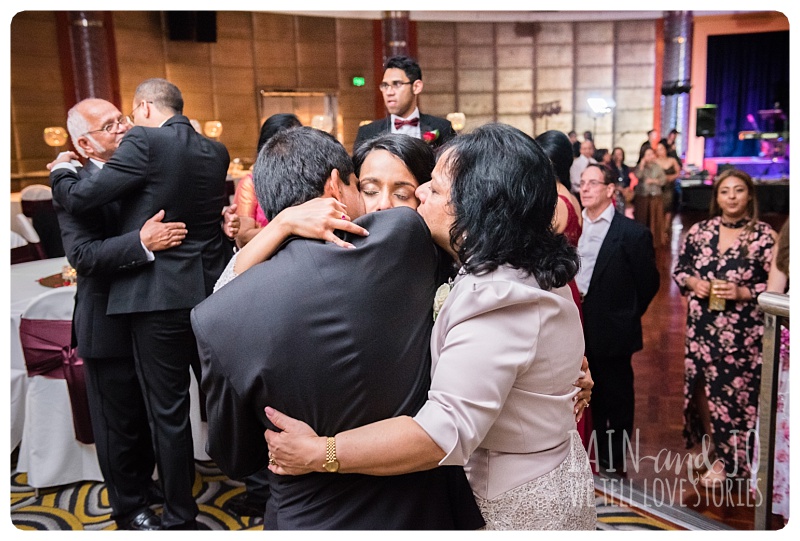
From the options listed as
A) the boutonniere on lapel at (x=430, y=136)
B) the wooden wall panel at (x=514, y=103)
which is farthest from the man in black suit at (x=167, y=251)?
the wooden wall panel at (x=514, y=103)

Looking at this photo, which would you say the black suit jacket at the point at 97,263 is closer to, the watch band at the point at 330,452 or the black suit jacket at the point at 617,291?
→ the watch band at the point at 330,452

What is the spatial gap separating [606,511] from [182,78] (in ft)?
36.1

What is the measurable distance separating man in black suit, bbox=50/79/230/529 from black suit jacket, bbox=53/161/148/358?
74mm

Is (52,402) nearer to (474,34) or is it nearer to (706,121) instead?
(474,34)

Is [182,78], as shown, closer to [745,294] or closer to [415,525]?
[745,294]

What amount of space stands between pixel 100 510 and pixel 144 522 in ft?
1.07

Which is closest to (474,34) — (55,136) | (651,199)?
(651,199)

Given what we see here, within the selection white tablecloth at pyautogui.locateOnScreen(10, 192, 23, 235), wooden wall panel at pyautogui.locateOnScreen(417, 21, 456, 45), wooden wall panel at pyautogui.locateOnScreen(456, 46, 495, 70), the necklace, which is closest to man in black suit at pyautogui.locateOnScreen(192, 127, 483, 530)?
the necklace

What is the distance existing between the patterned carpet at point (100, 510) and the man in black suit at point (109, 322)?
203 millimetres

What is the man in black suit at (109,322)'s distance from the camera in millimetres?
2518

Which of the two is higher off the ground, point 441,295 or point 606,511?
point 441,295

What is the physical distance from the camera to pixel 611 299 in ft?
10.5

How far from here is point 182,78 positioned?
11883 millimetres

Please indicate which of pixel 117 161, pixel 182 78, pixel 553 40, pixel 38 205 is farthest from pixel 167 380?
pixel 553 40
